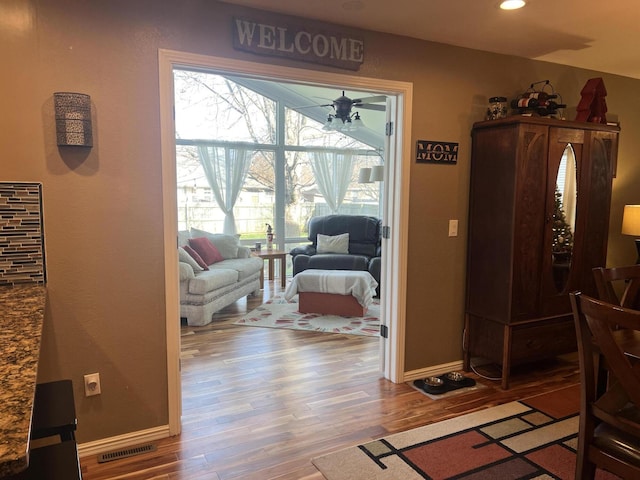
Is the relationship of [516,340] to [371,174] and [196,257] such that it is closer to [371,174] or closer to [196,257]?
[196,257]

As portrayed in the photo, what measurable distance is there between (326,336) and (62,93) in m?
3.00

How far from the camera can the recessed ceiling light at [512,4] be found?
2371 millimetres

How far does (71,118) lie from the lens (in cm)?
208

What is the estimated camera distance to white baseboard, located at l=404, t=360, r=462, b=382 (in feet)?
10.6

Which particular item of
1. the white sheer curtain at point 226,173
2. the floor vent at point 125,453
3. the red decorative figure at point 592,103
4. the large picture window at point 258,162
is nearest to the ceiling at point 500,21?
→ the red decorative figure at point 592,103

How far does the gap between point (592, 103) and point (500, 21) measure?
120 centimetres

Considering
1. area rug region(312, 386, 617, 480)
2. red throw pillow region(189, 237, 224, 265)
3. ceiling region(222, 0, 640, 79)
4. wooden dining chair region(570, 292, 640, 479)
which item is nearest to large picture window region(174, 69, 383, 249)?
red throw pillow region(189, 237, 224, 265)

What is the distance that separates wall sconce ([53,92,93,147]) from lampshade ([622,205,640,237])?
13.6ft

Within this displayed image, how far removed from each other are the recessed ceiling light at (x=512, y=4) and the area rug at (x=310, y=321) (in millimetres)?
2879

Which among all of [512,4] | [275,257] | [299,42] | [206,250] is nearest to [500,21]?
[512,4]

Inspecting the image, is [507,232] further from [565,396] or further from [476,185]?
[565,396]

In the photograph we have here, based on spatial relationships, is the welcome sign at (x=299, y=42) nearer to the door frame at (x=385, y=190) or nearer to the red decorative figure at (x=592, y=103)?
the door frame at (x=385, y=190)

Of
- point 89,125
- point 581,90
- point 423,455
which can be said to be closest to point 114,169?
point 89,125

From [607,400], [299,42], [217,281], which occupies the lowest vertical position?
[217,281]
